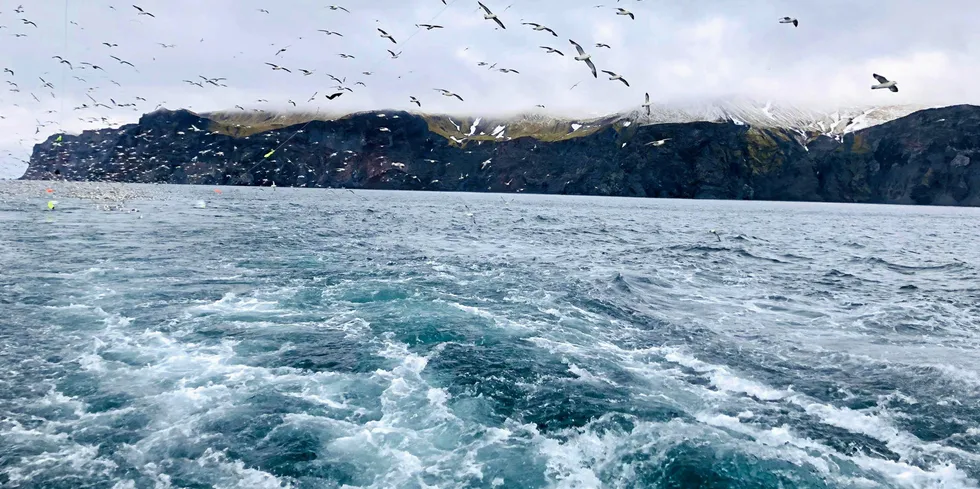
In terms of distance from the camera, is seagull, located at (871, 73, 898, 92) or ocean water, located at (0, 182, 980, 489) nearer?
ocean water, located at (0, 182, 980, 489)

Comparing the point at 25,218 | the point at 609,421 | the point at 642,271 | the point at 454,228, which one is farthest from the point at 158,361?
the point at 25,218

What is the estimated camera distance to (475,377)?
17.4 metres

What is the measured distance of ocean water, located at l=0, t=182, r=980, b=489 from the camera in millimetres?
12109

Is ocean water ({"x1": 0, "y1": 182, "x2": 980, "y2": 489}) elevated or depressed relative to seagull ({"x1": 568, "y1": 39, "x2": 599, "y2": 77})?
depressed

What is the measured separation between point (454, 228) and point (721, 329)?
4900 centimetres

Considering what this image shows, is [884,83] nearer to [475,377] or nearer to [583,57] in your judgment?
[583,57]

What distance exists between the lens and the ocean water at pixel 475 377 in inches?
477

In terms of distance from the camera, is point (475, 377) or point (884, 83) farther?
point (884, 83)

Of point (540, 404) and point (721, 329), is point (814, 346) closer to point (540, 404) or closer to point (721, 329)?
point (721, 329)

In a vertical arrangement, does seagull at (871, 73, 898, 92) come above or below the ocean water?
above

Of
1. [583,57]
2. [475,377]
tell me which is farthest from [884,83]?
[475,377]

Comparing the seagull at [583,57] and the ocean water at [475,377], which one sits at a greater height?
the seagull at [583,57]

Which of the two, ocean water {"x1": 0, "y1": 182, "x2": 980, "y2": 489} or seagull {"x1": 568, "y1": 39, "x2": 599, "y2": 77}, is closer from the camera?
ocean water {"x1": 0, "y1": 182, "x2": 980, "y2": 489}

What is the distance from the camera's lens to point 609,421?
14352mm
